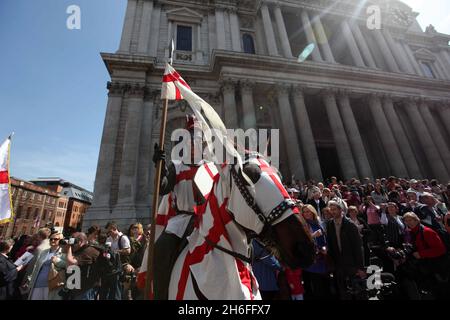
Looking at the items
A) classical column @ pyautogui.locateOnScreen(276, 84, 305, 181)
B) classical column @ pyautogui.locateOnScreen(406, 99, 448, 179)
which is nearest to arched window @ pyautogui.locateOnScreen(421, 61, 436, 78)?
classical column @ pyautogui.locateOnScreen(406, 99, 448, 179)

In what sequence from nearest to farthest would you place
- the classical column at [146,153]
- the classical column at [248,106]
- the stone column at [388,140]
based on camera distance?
1. the classical column at [146,153]
2. the classical column at [248,106]
3. the stone column at [388,140]

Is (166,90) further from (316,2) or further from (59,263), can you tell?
(316,2)

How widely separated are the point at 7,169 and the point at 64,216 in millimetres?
64520

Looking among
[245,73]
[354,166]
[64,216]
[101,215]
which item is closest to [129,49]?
[245,73]

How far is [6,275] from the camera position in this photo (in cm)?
412

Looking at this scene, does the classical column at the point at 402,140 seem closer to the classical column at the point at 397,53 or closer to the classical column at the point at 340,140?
the classical column at the point at 340,140

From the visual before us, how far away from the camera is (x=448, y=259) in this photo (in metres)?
3.97

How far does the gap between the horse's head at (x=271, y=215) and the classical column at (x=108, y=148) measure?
12.3m

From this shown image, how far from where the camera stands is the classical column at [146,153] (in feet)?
42.2

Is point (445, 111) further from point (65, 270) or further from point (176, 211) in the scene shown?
point (65, 270)

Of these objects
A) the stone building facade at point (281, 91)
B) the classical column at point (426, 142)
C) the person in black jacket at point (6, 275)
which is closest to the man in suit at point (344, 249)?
the person in black jacket at point (6, 275)

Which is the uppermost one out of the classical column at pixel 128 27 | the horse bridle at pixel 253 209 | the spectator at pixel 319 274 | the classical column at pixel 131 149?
the classical column at pixel 128 27

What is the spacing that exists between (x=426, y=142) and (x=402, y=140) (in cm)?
263

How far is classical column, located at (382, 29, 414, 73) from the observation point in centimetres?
2216
